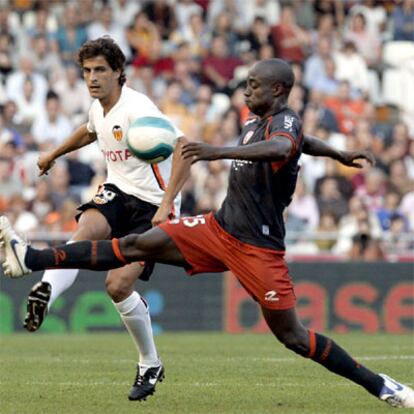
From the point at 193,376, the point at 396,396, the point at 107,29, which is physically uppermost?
the point at 107,29

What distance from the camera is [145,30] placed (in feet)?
70.5

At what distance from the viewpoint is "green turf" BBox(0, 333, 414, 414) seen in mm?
8375

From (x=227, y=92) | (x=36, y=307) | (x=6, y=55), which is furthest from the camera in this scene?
(x=227, y=92)

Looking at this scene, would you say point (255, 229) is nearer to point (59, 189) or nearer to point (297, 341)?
point (297, 341)

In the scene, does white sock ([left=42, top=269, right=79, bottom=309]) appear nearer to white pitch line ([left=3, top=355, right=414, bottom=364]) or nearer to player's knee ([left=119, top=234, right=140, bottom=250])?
player's knee ([left=119, top=234, right=140, bottom=250])

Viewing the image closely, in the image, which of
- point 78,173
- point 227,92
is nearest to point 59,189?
point 78,173

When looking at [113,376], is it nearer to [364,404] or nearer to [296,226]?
[364,404]

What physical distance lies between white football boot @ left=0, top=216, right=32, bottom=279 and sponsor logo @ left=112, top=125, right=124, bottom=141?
5.17 ft

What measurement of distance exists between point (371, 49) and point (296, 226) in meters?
5.40

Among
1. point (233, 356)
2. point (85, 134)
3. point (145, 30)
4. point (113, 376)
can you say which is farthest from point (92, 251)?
point (145, 30)

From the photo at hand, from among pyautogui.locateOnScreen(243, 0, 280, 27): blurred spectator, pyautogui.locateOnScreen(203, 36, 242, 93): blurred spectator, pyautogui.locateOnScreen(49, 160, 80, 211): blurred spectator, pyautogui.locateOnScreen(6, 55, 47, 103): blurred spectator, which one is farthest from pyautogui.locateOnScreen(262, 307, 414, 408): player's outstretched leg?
pyautogui.locateOnScreen(243, 0, 280, 27): blurred spectator

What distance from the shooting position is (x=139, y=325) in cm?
922

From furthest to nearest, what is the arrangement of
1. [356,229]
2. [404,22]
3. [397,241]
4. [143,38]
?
[404,22]
[143,38]
[397,241]
[356,229]

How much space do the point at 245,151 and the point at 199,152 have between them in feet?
0.97
